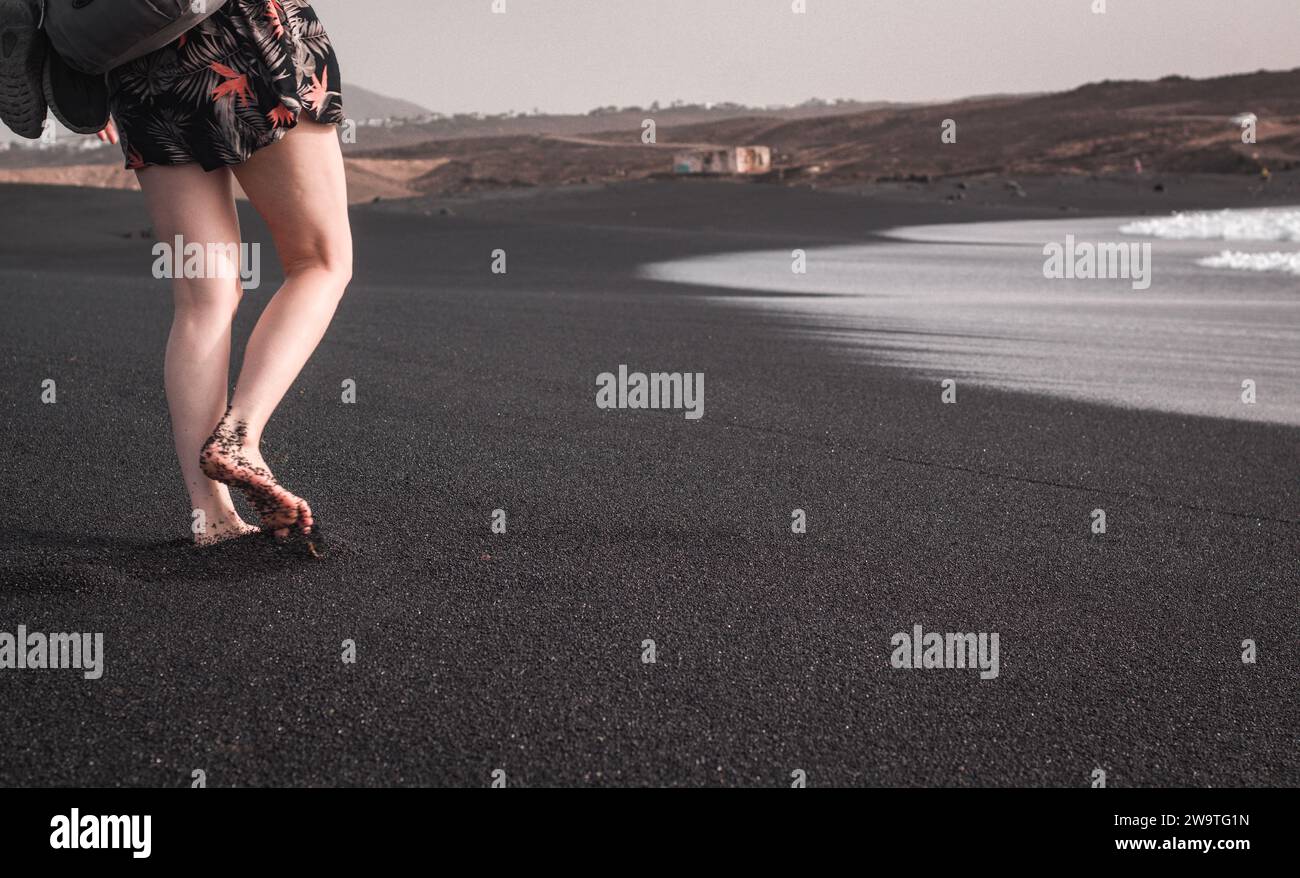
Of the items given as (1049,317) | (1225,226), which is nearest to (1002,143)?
(1225,226)

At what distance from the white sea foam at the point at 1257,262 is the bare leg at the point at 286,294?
10413 mm

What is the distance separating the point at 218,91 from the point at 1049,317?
20.7 ft

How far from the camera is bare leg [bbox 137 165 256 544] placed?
2.47 meters

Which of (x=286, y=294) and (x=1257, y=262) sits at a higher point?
(x=286, y=294)

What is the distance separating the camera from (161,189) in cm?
245

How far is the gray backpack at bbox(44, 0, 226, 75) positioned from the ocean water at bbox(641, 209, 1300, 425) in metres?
3.70

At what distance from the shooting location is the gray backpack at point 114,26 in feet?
7.12

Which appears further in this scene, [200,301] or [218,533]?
[218,533]

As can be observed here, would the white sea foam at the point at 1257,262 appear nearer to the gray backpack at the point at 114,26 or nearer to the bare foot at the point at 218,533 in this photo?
the bare foot at the point at 218,533

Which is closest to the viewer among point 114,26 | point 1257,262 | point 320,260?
point 114,26

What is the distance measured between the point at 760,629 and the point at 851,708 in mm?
364

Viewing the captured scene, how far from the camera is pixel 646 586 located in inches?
102

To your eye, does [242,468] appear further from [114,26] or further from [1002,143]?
[1002,143]
